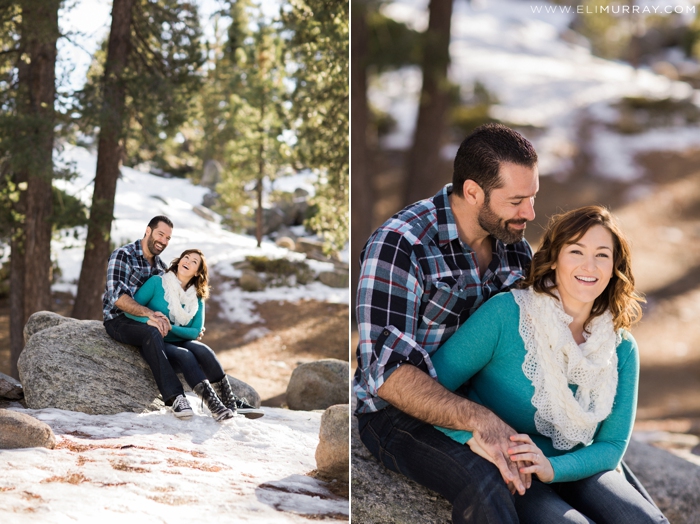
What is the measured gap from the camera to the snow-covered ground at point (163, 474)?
192 cm

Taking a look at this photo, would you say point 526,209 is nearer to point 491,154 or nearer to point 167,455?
point 491,154

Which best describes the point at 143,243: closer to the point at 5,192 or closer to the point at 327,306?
Result: the point at 5,192

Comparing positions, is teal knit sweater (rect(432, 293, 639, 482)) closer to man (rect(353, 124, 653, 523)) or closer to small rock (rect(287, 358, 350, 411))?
man (rect(353, 124, 653, 523))

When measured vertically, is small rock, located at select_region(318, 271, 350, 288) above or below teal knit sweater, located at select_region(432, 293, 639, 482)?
above

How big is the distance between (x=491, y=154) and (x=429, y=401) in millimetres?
663

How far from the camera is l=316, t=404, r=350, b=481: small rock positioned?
2148mm

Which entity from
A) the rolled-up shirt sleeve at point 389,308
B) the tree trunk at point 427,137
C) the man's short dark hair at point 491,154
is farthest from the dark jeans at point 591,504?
the tree trunk at point 427,137

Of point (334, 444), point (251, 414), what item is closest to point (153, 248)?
point (251, 414)

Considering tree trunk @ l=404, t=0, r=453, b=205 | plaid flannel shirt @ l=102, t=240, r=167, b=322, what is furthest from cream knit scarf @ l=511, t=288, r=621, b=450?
tree trunk @ l=404, t=0, r=453, b=205

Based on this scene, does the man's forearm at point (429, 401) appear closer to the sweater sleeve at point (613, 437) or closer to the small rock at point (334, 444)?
the sweater sleeve at point (613, 437)

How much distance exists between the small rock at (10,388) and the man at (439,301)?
1.01 metres

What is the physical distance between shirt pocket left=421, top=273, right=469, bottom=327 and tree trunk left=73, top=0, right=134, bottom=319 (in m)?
1.06

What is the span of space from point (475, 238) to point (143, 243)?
1.02 m

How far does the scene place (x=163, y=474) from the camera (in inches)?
81.0
